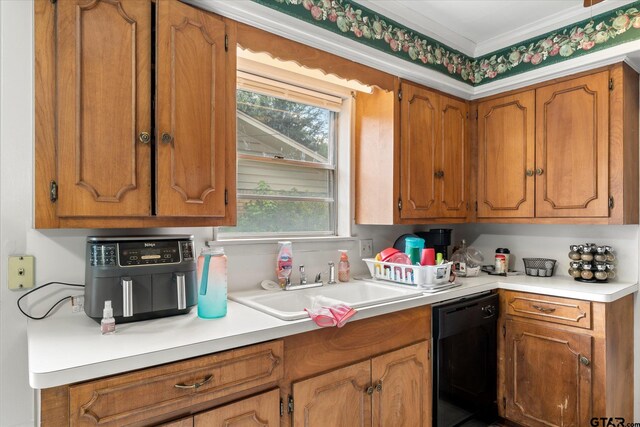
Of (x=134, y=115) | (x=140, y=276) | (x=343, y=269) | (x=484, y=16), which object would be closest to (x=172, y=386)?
(x=140, y=276)

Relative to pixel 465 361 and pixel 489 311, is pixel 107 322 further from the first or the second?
pixel 489 311

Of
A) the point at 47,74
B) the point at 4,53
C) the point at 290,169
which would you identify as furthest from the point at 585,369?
the point at 4,53

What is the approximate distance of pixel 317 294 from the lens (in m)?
2.03

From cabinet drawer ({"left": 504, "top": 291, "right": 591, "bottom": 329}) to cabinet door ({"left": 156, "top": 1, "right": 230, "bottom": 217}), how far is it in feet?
5.95

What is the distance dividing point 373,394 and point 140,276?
1.09 m

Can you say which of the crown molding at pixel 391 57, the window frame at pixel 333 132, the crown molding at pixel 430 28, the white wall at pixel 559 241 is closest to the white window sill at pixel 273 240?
the window frame at pixel 333 132

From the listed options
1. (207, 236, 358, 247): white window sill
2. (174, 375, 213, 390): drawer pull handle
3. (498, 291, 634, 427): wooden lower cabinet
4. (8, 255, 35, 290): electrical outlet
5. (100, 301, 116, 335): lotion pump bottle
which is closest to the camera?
(174, 375, 213, 390): drawer pull handle

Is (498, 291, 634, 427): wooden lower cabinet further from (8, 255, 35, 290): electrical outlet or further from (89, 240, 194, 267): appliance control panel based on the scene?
(8, 255, 35, 290): electrical outlet

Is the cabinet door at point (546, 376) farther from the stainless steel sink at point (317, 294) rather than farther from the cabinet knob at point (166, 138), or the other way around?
the cabinet knob at point (166, 138)

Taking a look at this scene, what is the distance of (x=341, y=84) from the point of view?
2.29m

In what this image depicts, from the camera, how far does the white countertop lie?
970mm

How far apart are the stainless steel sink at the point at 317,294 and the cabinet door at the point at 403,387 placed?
0.26 metres

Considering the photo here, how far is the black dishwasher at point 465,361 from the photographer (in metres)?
1.93

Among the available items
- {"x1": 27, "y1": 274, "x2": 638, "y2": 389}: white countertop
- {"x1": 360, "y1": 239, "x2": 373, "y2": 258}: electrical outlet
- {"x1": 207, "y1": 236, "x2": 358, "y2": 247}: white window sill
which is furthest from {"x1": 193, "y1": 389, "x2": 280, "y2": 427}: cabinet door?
{"x1": 360, "y1": 239, "x2": 373, "y2": 258}: electrical outlet
